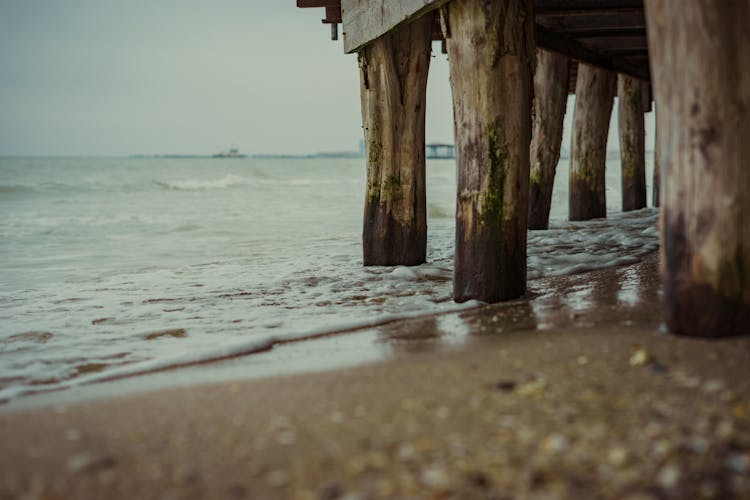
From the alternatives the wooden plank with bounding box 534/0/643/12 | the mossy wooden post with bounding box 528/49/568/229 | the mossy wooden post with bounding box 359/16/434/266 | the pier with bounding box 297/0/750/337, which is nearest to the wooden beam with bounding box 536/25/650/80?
the pier with bounding box 297/0/750/337

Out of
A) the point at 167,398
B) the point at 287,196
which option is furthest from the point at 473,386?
the point at 287,196

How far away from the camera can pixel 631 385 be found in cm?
222

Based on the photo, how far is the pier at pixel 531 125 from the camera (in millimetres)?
2426

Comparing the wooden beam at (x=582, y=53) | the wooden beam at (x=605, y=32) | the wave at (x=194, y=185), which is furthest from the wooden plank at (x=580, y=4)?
the wave at (x=194, y=185)

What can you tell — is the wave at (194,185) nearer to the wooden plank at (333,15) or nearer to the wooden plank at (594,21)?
the wooden plank at (333,15)

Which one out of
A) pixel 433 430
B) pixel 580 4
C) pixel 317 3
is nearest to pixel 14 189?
pixel 317 3

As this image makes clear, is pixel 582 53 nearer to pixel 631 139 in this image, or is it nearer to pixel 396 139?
pixel 396 139

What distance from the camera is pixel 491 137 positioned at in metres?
4.06

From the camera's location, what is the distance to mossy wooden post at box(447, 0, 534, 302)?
4008mm

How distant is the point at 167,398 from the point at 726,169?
214 centimetres

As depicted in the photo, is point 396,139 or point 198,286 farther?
point 198,286

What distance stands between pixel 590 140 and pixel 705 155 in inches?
310

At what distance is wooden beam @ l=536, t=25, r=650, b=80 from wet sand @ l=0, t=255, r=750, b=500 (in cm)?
435

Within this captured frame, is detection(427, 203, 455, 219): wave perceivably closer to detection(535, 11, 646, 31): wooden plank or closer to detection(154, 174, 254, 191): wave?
detection(535, 11, 646, 31): wooden plank
